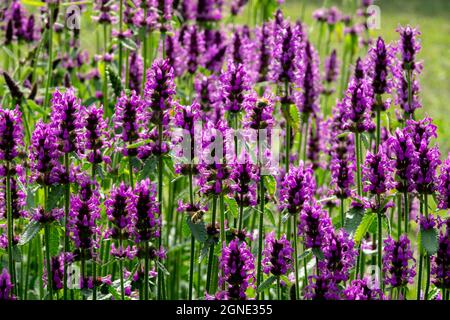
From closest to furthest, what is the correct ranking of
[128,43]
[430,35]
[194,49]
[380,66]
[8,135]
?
[8,135]
[380,66]
[128,43]
[194,49]
[430,35]

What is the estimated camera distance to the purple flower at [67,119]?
2.83 m

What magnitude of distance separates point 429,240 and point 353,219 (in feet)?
1.20

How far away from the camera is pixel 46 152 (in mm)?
2834

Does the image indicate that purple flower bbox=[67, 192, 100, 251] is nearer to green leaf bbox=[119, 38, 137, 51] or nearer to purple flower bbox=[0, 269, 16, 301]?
purple flower bbox=[0, 269, 16, 301]

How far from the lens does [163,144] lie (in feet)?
9.80

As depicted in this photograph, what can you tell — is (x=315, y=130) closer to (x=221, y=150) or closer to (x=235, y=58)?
(x=235, y=58)

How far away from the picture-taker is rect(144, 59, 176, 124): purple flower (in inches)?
114

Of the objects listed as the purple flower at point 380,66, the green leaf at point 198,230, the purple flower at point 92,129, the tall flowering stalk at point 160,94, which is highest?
the purple flower at point 380,66

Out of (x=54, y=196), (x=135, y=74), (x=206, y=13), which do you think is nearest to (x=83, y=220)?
(x=54, y=196)

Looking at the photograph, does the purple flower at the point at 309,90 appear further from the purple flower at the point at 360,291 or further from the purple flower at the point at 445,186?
the purple flower at the point at 360,291

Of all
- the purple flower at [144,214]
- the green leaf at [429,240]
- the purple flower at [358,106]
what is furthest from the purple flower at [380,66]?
the purple flower at [144,214]

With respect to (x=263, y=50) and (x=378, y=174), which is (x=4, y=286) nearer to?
(x=378, y=174)

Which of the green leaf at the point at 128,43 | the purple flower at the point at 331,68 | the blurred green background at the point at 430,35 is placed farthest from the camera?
the blurred green background at the point at 430,35

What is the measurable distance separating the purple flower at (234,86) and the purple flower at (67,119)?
595 millimetres
